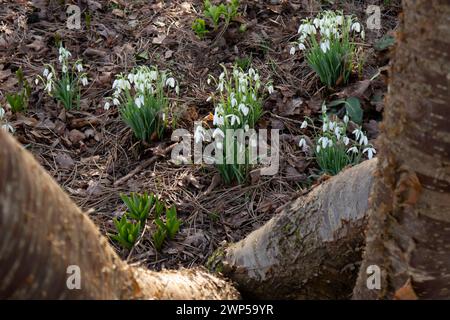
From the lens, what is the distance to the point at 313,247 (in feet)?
6.58

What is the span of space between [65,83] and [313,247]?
2.55m

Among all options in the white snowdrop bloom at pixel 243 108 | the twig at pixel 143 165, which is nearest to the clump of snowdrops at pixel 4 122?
the twig at pixel 143 165

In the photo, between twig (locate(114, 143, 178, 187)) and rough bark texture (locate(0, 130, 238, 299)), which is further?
twig (locate(114, 143, 178, 187))

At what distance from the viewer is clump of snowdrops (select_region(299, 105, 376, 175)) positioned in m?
3.34

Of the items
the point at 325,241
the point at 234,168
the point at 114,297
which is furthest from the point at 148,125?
the point at 114,297

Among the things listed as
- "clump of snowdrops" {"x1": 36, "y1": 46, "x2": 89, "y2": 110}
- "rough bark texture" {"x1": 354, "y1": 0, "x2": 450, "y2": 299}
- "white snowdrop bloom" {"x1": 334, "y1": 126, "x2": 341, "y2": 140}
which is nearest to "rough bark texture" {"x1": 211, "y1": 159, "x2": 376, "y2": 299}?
"rough bark texture" {"x1": 354, "y1": 0, "x2": 450, "y2": 299}

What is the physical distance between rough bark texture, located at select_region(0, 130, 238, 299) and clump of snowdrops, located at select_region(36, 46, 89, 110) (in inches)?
112

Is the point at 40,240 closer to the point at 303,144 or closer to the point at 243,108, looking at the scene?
the point at 243,108

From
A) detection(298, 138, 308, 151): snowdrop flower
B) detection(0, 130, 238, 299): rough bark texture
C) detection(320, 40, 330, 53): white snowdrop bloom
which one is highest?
detection(320, 40, 330, 53): white snowdrop bloom

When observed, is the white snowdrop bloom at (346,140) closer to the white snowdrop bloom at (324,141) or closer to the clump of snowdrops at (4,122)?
the white snowdrop bloom at (324,141)

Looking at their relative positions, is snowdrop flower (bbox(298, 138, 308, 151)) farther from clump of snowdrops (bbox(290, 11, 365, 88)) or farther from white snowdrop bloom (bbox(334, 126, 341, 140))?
clump of snowdrops (bbox(290, 11, 365, 88))

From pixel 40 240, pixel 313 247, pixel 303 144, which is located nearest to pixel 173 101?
pixel 303 144

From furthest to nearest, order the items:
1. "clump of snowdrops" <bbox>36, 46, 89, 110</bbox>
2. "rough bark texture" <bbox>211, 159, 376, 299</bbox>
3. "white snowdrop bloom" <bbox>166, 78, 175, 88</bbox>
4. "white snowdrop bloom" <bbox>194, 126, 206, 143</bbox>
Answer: "clump of snowdrops" <bbox>36, 46, 89, 110</bbox> → "white snowdrop bloom" <bbox>166, 78, 175, 88</bbox> → "white snowdrop bloom" <bbox>194, 126, 206, 143</bbox> → "rough bark texture" <bbox>211, 159, 376, 299</bbox>
